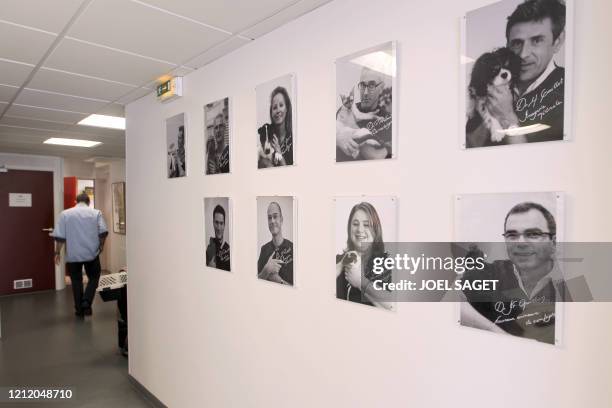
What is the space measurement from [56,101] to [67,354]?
8.05 ft

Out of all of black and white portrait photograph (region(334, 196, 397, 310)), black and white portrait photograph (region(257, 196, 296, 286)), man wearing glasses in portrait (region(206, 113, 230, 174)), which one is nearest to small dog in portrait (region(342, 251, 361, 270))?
black and white portrait photograph (region(334, 196, 397, 310))

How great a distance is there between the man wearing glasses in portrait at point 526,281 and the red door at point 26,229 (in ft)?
24.0

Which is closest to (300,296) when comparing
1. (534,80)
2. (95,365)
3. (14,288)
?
(534,80)

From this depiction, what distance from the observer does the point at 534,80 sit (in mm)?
1122

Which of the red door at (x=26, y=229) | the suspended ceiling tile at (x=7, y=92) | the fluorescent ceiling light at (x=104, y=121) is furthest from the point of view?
the red door at (x=26, y=229)

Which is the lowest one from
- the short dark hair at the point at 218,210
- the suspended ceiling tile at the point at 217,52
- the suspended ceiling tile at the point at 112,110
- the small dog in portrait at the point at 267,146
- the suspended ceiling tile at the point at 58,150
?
the short dark hair at the point at 218,210

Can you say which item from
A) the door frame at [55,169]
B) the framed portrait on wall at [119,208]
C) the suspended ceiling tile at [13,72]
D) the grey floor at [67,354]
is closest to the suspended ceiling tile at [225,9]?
the suspended ceiling tile at [13,72]

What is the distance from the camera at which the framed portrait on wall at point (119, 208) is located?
24.4ft

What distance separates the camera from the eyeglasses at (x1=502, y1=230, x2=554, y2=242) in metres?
1.12

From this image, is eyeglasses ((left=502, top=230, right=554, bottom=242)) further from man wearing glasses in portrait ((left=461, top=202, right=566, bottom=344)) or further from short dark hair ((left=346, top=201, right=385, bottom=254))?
short dark hair ((left=346, top=201, right=385, bottom=254))

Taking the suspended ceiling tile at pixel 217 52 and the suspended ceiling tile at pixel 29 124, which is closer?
the suspended ceiling tile at pixel 217 52

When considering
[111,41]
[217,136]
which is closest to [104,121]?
[111,41]

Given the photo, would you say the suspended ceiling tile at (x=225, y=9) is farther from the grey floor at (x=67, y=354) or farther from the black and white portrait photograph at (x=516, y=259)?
the grey floor at (x=67, y=354)

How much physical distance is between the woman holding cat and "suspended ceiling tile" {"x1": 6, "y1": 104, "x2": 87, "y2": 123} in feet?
8.38
